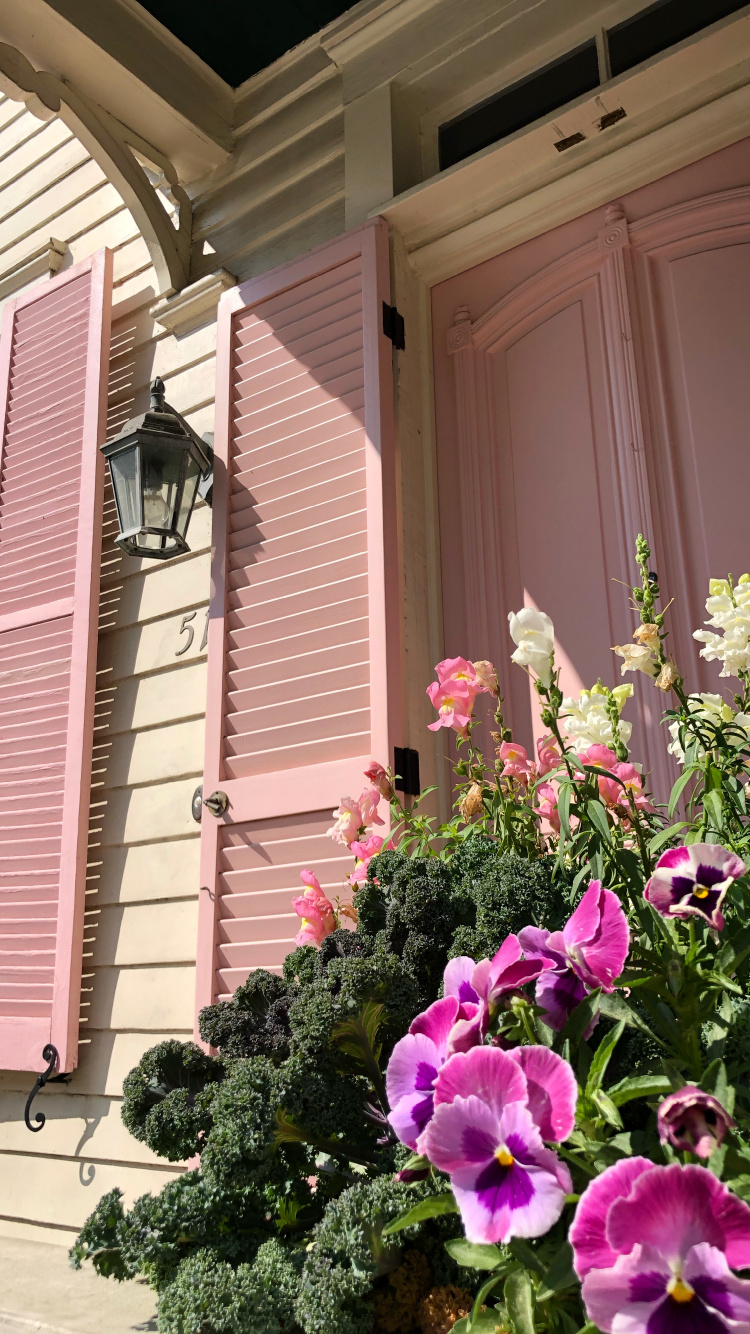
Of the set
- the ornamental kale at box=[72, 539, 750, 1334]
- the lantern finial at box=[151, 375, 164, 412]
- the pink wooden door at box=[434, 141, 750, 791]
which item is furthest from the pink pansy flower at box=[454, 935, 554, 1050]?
the lantern finial at box=[151, 375, 164, 412]

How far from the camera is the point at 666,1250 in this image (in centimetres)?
59

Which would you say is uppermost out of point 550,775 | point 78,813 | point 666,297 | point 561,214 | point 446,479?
point 561,214

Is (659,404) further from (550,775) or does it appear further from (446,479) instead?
(550,775)

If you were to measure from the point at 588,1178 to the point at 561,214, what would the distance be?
252 cm

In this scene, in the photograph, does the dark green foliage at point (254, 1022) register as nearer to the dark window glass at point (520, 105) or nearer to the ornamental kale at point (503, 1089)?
the ornamental kale at point (503, 1089)

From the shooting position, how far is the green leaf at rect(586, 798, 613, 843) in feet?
3.43

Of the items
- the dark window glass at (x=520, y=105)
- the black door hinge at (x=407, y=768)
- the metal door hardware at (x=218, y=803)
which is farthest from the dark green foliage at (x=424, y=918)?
the dark window glass at (x=520, y=105)

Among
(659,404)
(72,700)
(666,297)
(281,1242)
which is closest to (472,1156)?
(281,1242)

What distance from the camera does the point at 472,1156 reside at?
0.71 m

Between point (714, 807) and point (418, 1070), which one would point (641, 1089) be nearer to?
point (418, 1070)

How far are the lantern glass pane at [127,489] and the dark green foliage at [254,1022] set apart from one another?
66.9 inches

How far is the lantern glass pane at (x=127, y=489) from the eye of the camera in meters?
2.80

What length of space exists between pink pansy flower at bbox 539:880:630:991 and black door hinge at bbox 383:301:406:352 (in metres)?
2.15

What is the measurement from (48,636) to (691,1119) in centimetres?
287
